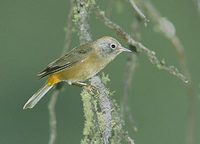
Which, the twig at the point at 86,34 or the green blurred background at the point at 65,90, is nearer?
the twig at the point at 86,34

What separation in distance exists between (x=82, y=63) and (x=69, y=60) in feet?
0.35

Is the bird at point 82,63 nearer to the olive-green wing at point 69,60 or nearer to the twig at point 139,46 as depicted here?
the olive-green wing at point 69,60

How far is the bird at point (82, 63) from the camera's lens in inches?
169

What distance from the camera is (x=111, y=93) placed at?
144 inches

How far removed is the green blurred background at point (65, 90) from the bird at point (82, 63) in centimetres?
113

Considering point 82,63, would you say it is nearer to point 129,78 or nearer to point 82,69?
point 82,69

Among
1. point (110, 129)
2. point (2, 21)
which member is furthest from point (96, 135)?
point (2, 21)

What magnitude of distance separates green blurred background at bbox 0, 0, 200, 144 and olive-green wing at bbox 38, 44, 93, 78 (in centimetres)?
118

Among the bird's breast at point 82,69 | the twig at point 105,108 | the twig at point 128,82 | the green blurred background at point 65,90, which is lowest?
Answer: the twig at point 105,108

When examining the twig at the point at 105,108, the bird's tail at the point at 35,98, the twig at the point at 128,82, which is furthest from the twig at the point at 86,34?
the bird's tail at the point at 35,98

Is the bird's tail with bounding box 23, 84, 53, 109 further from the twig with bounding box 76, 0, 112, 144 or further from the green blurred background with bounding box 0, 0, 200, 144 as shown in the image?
the green blurred background with bounding box 0, 0, 200, 144

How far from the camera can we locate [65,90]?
564cm

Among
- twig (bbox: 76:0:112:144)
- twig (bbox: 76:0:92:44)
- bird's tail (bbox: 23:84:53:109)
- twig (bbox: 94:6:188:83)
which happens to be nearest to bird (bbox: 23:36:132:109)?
bird's tail (bbox: 23:84:53:109)

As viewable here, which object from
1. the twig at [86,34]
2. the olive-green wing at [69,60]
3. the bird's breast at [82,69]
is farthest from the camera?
the bird's breast at [82,69]
